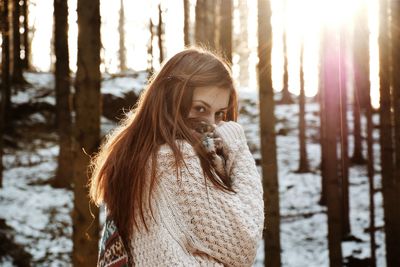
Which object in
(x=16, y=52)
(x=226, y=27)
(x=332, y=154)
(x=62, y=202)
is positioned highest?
(x=16, y=52)

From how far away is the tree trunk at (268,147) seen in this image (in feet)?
17.5

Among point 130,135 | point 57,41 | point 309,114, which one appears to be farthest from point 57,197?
point 309,114

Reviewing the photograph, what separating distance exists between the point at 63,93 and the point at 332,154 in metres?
7.08

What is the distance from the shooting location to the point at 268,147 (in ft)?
17.6

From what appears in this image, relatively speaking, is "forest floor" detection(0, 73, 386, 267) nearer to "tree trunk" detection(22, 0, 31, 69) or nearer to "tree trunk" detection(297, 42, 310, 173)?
"tree trunk" detection(297, 42, 310, 173)

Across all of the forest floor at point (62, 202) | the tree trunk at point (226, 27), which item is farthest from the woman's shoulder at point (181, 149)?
the forest floor at point (62, 202)

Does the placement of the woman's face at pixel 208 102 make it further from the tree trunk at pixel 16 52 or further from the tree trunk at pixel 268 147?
the tree trunk at pixel 16 52

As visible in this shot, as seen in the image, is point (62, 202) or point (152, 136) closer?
point (152, 136)

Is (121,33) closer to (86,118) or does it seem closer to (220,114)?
(86,118)

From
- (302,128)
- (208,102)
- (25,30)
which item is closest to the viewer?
(208,102)

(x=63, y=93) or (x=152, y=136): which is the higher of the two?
(x=63, y=93)

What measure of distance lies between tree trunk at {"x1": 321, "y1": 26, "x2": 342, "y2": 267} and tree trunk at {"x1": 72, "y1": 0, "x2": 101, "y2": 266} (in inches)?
132

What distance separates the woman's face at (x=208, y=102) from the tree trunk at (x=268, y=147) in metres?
3.31

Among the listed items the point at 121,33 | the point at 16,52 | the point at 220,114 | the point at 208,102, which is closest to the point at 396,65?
the point at 220,114
